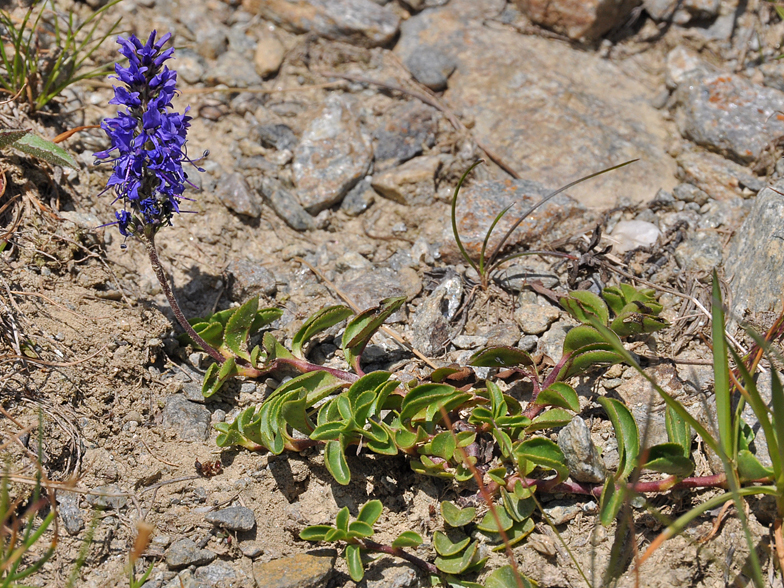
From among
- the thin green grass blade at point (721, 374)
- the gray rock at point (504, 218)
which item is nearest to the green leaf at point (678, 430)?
the thin green grass blade at point (721, 374)

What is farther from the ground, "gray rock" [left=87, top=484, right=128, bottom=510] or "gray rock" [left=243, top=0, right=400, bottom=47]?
"gray rock" [left=243, top=0, right=400, bottom=47]

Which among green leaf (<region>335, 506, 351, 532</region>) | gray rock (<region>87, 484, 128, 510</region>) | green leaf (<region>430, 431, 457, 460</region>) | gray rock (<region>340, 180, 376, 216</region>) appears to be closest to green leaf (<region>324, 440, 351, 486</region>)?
green leaf (<region>335, 506, 351, 532</region>)

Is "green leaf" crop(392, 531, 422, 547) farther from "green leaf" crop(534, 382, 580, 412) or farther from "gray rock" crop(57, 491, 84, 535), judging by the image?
"gray rock" crop(57, 491, 84, 535)

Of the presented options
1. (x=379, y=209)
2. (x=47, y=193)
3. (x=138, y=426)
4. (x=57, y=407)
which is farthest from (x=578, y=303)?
(x=47, y=193)

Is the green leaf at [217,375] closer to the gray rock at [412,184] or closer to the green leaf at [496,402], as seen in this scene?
the green leaf at [496,402]

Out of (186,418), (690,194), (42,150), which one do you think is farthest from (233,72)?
(690,194)

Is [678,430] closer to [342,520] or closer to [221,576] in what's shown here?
[342,520]
